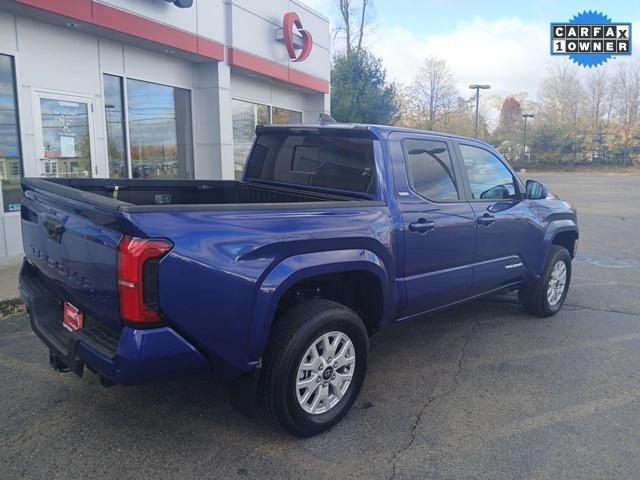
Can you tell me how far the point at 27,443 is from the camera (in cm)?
306

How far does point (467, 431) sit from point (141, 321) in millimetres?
2060

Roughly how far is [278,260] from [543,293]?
12.0 ft

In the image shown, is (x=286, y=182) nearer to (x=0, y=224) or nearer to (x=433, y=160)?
(x=433, y=160)

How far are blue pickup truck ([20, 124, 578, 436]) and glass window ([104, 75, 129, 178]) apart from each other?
5.62 m

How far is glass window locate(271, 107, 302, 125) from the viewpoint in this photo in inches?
587

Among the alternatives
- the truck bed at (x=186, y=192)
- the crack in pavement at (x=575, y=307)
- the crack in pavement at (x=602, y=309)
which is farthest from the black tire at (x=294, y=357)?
the crack in pavement at (x=602, y=309)

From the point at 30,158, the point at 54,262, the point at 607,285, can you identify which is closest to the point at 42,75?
the point at 30,158

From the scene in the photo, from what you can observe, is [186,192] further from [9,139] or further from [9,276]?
[9,139]

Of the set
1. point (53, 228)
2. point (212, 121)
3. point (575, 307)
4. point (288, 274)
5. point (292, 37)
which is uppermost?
point (292, 37)

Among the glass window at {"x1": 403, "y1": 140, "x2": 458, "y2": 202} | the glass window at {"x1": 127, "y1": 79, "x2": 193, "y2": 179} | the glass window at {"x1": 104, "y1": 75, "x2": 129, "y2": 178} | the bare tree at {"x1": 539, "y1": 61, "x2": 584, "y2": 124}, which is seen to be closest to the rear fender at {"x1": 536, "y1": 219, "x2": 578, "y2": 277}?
the glass window at {"x1": 403, "y1": 140, "x2": 458, "y2": 202}

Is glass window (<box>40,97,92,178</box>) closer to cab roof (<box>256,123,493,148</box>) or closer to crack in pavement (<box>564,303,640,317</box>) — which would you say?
cab roof (<box>256,123,493,148</box>)

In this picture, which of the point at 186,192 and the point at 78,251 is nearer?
the point at 78,251

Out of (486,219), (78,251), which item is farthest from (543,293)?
(78,251)

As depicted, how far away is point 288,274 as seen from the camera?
294 centimetres
